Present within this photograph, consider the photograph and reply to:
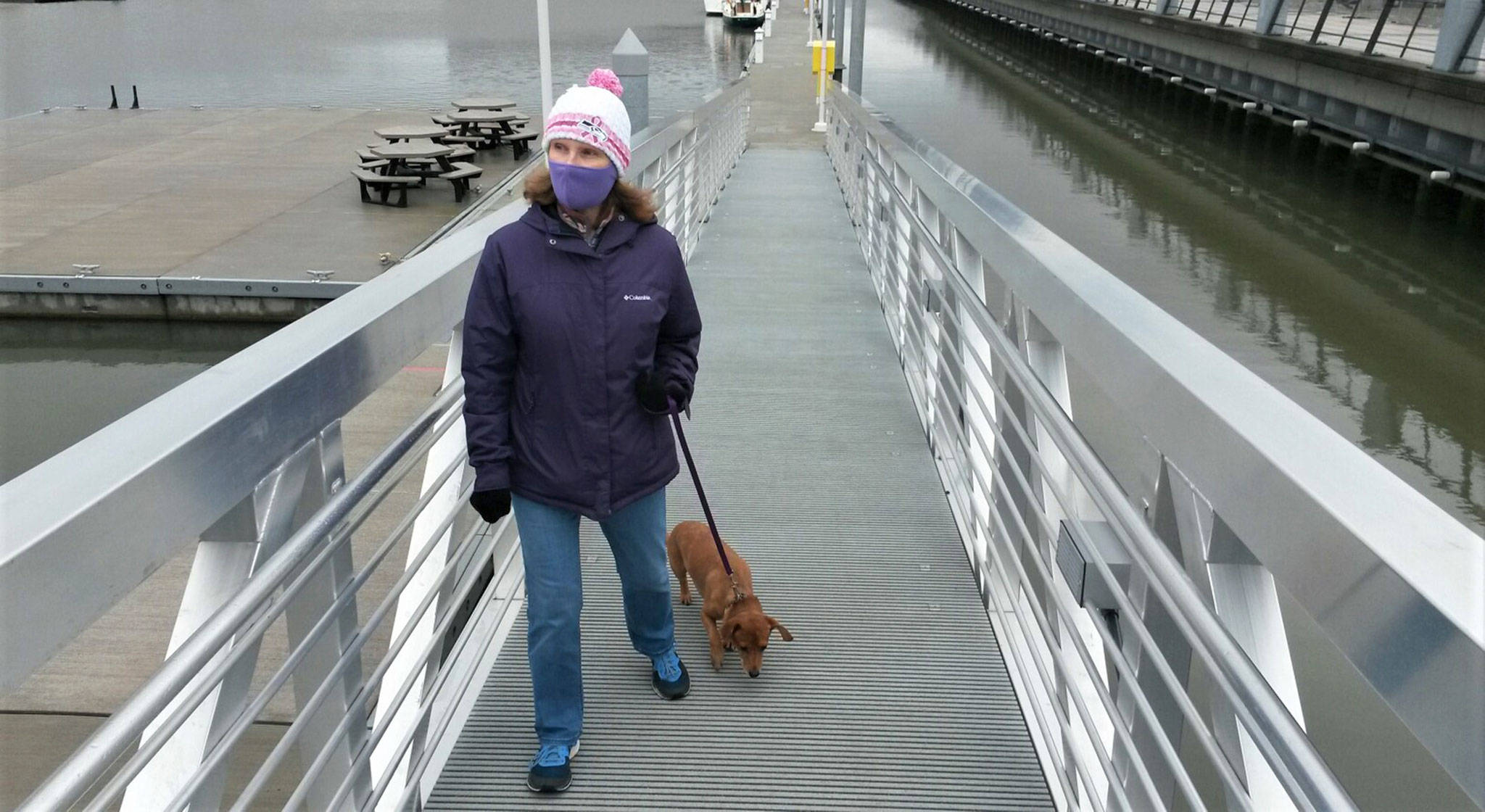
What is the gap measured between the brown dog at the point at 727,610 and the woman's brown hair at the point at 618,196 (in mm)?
1122

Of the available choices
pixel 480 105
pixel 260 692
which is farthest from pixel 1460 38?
pixel 480 105

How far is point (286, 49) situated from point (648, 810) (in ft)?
223

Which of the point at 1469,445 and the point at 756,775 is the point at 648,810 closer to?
the point at 756,775

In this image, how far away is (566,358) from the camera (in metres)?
2.71

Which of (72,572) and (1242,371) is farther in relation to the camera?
(1242,371)

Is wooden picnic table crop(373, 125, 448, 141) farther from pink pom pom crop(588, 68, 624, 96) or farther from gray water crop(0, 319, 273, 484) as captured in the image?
pink pom pom crop(588, 68, 624, 96)

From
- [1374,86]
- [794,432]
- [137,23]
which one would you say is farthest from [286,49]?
[794,432]

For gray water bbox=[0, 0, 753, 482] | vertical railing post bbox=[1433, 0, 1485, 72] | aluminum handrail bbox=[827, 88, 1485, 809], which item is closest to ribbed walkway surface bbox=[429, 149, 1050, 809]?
aluminum handrail bbox=[827, 88, 1485, 809]

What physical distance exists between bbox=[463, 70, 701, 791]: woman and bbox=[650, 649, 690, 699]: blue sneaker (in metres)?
0.40

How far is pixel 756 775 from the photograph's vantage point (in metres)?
3.05

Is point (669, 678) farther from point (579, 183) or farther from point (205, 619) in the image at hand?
point (205, 619)

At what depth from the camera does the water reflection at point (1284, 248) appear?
16250mm

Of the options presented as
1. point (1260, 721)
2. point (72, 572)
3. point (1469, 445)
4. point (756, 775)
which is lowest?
point (1469, 445)

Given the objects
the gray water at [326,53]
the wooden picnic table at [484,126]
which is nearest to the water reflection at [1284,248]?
the wooden picnic table at [484,126]
